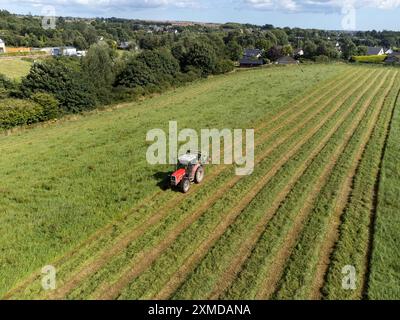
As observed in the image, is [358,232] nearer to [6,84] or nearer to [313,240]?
[313,240]

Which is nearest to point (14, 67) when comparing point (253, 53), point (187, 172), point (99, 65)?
point (99, 65)

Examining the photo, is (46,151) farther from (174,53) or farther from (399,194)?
(174,53)

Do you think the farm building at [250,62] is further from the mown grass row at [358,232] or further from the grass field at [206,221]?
the mown grass row at [358,232]

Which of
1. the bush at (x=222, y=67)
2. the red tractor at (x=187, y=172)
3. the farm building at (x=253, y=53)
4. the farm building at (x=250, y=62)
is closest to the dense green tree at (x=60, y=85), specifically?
the red tractor at (x=187, y=172)

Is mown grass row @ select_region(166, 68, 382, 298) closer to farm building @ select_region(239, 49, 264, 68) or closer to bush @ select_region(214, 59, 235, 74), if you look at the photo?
bush @ select_region(214, 59, 235, 74)

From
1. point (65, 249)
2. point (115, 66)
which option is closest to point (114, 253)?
point (65, 249)
